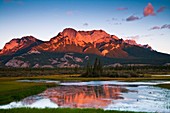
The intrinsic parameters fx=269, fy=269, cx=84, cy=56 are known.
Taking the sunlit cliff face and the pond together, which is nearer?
the pond

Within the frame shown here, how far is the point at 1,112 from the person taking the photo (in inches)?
1085

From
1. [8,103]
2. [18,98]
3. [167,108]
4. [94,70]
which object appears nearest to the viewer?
[167,108]

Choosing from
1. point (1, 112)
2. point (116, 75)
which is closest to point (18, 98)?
point (1, 112)

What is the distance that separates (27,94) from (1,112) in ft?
68.2

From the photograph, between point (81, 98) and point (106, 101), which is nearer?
point (106, 101)

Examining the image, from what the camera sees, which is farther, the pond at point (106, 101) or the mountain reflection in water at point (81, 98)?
the mountain reflection in water at point (81, 98)

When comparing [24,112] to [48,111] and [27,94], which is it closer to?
[48,111]

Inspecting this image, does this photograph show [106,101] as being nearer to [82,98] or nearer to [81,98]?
[82,98]

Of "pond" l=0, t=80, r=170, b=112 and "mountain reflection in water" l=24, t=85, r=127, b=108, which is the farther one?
"mountain reflection in water" l=24, t=85, r=127, b=108

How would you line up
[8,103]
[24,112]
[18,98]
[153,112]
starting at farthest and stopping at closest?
1. [18,98]
2. [8,103]
3. [153,112]
4. [24,112]

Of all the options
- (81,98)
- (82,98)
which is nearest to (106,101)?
(82,98)

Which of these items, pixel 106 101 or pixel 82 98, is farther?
pixel 82 98

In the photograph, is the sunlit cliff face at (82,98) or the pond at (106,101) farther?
the sunlit cliff face at (82,98)

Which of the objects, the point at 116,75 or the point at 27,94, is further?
the point at 116,75
